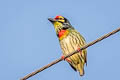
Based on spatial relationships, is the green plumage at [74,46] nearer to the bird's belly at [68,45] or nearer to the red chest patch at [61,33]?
the bird's belly at [68,45]

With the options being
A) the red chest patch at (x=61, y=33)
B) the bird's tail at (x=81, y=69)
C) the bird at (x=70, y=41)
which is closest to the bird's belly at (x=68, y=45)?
the bird at (x=70, y=41)

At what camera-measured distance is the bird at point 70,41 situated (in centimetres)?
880

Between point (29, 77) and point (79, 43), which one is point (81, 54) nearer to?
point (79, 43)

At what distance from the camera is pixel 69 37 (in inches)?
350

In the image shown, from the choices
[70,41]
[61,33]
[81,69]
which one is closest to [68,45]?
[70,41]

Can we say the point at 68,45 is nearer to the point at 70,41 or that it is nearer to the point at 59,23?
the point at 70,41

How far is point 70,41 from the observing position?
8820 mm

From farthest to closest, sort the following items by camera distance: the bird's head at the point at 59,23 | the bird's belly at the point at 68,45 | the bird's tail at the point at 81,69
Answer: the bird's head at the point at 59,23 < the bird's tail at the point at 81,69 < the bird's belly at the point at 68,45

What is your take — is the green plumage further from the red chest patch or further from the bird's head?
the bird's head

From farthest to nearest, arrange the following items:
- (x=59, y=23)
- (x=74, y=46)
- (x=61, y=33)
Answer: (x=59, y=23) → (x=61, y=33) → (x=74, y=46)

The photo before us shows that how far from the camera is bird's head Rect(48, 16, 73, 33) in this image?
30.3ft

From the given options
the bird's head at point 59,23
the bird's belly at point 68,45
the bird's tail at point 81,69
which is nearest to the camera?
the bird's belly at point 68,45

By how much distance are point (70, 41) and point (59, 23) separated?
0.78 meters

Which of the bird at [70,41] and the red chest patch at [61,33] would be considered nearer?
the bird at [70,41]
